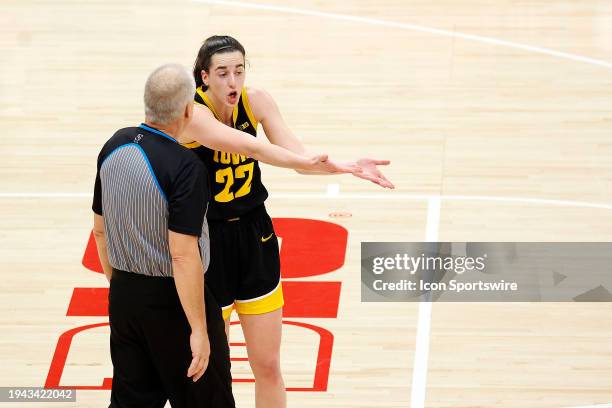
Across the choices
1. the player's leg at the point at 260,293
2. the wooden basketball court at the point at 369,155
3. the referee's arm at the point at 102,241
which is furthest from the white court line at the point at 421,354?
the referee's arm at the point at 102,241

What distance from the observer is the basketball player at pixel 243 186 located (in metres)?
5.89

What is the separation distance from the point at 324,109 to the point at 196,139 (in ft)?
17.3

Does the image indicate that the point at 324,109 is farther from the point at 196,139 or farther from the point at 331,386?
the point at 196,139

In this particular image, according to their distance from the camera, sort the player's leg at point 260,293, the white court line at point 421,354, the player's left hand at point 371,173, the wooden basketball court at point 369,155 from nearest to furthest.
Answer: the player's left hand at point 371,173 < the player's leg at point 260,293 < the white court line at point 421,354 < the wooden basketball court at point 369,155

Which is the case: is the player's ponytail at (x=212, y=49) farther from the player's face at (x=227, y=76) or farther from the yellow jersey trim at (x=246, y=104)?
the yellow jersey trim at (x=246, y=104)

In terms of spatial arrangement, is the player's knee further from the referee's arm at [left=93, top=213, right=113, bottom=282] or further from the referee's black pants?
the referee's arm at [left=93, top=213, right=113, bottom=282]

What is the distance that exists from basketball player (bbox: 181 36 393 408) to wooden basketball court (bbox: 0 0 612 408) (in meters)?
1.02

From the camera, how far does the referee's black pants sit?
5.22 metres

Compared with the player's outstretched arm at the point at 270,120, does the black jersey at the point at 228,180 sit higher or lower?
lower

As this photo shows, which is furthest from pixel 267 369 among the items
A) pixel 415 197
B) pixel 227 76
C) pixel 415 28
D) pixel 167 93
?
pixel 415 28

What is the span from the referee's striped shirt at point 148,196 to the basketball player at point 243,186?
0.71 meters

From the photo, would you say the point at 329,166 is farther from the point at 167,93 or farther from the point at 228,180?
the point at 167,93

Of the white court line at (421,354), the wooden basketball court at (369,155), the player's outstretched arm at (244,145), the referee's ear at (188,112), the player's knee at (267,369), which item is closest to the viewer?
the referee's ear at (188,112)

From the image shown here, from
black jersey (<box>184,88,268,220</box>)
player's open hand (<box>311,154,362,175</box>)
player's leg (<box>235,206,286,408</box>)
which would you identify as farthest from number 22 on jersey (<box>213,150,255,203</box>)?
player's open hand (<box>311,154,362,175</box>)
